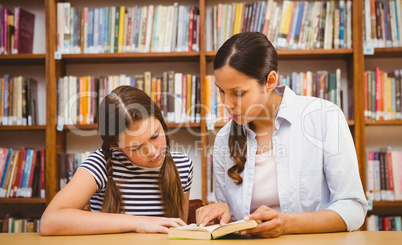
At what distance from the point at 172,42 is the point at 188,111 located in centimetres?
44

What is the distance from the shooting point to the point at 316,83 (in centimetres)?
236

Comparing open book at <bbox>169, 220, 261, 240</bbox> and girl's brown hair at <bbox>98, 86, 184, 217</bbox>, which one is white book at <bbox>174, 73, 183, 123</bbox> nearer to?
girl's brown hair at <bbox>98, 86, 184, 217</bbox>

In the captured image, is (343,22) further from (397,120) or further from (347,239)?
(347,239)

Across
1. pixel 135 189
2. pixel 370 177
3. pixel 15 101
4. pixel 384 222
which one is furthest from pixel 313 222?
pixel 15 101

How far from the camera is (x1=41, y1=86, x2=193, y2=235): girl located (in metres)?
1.16

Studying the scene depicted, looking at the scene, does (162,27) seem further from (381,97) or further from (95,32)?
(381,97)

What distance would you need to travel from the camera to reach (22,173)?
7.97ft

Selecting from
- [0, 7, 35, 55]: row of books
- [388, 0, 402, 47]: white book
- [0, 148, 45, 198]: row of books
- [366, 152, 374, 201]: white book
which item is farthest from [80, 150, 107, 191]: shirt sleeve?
[388, 0, 402, 47]: white book

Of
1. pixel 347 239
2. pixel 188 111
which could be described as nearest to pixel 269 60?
pixel 347 239

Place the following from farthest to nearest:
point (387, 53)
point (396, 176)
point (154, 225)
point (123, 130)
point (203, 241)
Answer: point (387, 53) → point (396, 176) → point (123, 130) → point (154, 225) → point (203, 241)

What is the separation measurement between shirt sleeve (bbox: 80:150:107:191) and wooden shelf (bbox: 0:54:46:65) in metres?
1.35

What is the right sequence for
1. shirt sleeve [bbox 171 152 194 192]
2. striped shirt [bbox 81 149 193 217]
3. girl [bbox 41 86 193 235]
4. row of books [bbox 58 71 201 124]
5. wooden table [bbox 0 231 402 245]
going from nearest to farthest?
wooden table [bbox 0 231 402 245] < girl [bbox 41 86 193 235] < striped shirt [bbox 81 149 193 217] < shirt sleeve [bbox 171 152 194 192] < row of books [bbox 58 71 201 124]

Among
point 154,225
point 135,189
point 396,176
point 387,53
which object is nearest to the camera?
point 154,225

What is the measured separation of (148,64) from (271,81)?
1.49 m
